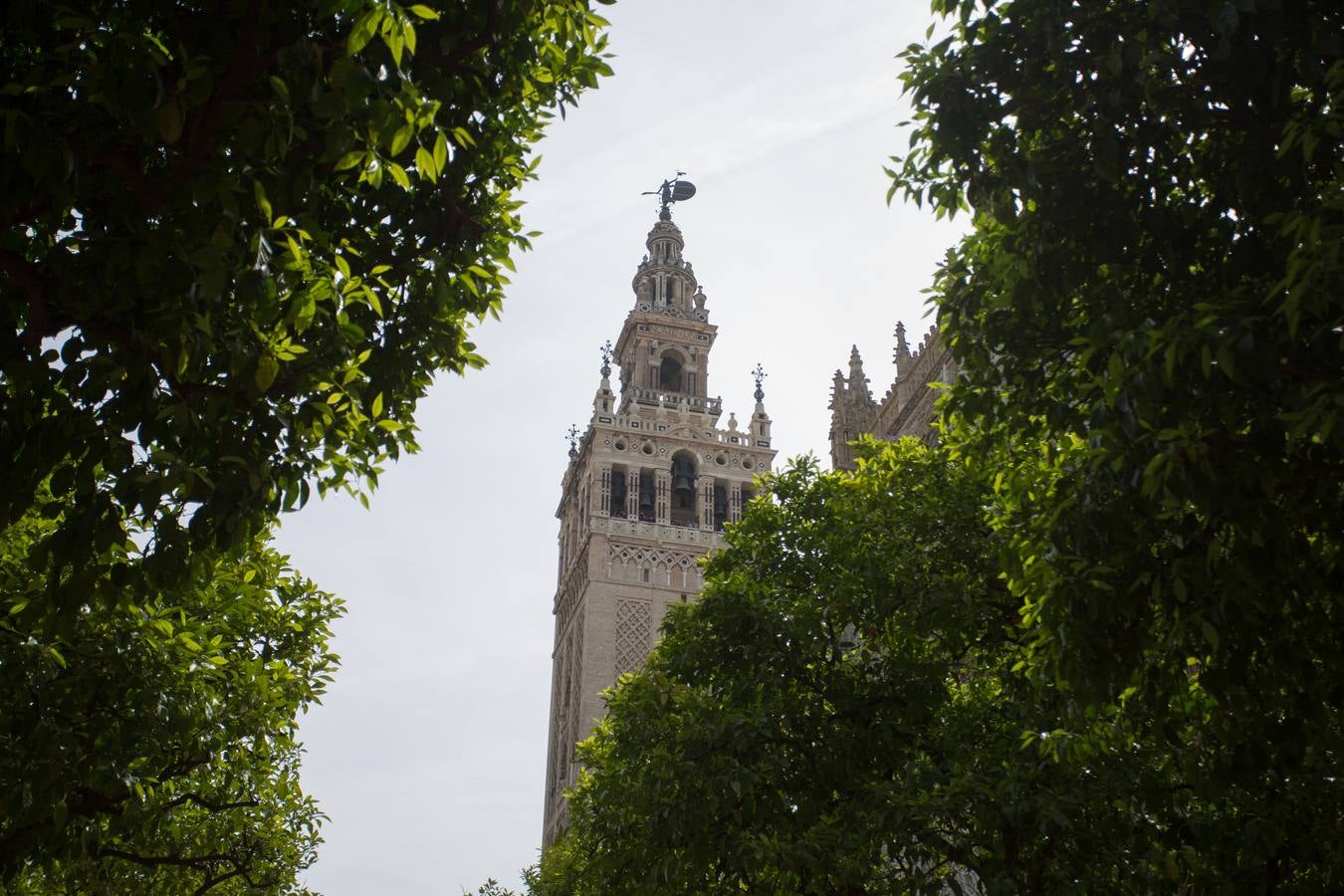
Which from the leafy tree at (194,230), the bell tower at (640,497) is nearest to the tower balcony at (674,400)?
the bell tower at (640,497)

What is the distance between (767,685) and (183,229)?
9.60m

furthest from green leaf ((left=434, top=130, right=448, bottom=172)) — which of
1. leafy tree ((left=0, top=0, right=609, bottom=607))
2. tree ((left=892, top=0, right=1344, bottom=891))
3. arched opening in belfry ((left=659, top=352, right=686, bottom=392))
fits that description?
arched opening in belfry ((left=659, top=352, right=686, bottom=392))

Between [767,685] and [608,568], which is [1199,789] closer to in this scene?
[767,685]

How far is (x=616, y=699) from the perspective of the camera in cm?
1579

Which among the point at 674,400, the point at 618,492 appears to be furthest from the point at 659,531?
the point at 674,400

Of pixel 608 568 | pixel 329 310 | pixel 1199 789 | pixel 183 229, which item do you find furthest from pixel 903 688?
pixel 608 568

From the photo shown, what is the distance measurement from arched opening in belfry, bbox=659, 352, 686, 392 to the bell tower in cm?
6

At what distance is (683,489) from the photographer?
52125mm

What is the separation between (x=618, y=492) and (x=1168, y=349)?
45532 mm

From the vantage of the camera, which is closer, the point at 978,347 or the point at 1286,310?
the point at 1286,310

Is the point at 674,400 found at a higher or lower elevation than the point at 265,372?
higher

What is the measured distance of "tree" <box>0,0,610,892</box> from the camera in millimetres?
5723

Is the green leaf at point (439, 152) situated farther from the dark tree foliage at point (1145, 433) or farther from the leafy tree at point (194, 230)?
the dark tree foliage at point (1145, 433)

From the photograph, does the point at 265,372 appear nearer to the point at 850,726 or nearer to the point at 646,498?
the point at 850,726
